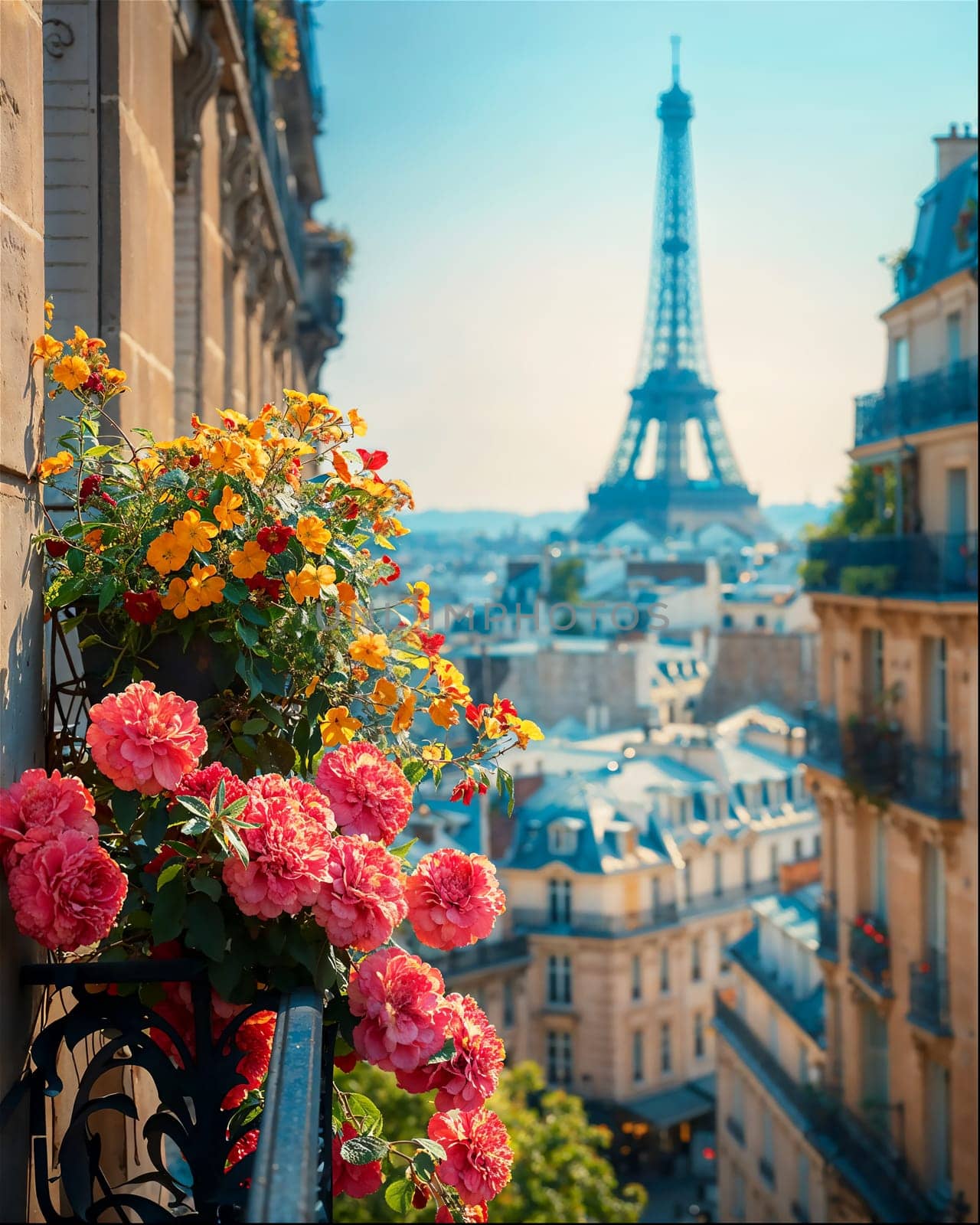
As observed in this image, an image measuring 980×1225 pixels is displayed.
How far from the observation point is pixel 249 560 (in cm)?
381

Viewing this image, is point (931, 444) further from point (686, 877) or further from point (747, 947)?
point (686, 877)

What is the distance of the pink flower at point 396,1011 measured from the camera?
11.7 feet

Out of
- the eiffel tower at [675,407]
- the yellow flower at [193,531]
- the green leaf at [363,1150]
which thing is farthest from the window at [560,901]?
the eiffel tower at [675,407]

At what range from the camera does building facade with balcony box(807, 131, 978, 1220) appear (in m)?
18.2

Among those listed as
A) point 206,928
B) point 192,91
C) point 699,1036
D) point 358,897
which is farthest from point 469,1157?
point 699,1036

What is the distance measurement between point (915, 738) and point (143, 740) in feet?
57.0

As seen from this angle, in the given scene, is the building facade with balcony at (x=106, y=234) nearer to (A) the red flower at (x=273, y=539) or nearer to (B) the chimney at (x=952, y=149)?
(A) the red flower at (x=273, y=539)

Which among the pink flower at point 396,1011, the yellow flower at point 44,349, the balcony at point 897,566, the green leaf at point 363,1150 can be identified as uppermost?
the balcony at point 897,566

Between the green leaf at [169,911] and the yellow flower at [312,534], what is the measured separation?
88 centimetres

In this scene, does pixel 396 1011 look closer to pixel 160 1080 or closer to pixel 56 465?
pixel 160 1080

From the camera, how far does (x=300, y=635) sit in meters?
3.99

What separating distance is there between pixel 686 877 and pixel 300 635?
42.7 meters

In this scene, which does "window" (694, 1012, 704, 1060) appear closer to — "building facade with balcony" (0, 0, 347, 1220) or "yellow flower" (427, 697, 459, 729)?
"building facade with balcony" (0, 0, 347, 1220)

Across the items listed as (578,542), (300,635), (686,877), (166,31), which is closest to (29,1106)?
(300,635)
